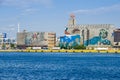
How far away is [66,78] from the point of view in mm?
72125

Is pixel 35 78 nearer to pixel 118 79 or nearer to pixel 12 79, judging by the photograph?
pixel 12 79

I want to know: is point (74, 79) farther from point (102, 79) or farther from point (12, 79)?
point (12, 79)

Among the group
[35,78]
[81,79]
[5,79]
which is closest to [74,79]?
[81,79]

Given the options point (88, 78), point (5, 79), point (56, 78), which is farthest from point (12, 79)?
point (88, 78)

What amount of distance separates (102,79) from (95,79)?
1.21m

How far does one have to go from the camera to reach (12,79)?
2712 inches

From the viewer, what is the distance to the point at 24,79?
69.1 m

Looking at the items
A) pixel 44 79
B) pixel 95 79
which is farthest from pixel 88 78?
pixel 44 79

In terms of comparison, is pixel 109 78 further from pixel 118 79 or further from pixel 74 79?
pixel 74 79

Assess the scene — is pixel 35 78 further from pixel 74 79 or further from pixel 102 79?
pixel 102 79

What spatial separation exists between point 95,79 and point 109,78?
10.3 ft

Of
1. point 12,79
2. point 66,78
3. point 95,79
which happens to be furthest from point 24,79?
point 95,79

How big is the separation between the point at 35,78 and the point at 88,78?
923 cm

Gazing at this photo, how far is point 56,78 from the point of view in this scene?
72.0 m
